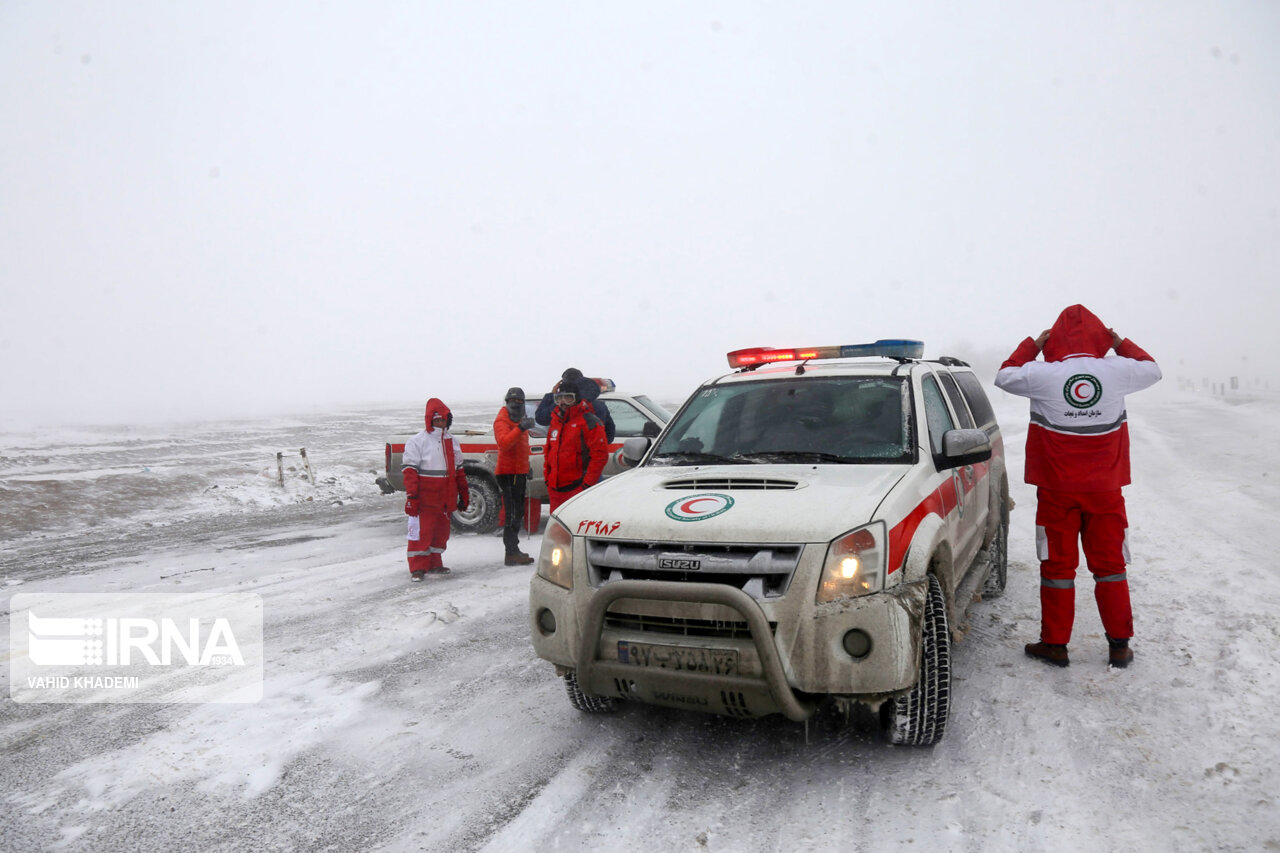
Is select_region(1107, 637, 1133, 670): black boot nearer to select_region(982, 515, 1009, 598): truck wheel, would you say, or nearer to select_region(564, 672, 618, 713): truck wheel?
select_region(982, 515, 1009, 598): truck wheel

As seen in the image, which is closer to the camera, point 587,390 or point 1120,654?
point 1120,654

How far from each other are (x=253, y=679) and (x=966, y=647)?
443 centimetres

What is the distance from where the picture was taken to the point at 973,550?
4566 mm

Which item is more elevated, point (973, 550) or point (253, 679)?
point (973, 550)

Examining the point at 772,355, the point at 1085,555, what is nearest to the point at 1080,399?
the point at 1085,555

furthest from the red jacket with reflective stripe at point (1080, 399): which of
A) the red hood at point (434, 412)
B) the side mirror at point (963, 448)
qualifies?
the red hood at point (434, 412)

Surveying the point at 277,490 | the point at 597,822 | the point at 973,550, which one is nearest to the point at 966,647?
the point at 973,550

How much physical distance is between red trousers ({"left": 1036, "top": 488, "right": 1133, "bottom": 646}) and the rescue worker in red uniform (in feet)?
11.0

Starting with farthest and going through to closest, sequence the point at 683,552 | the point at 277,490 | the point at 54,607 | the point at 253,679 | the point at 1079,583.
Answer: the point at 277,490 → the point at 54,607 → the point at 1079,583 → the point at 253,679 → the point at 683,552

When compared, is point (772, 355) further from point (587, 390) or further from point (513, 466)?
point (513, 466)

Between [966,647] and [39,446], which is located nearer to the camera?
[966,647]

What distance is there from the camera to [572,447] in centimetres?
621

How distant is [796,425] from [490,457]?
616 centimetres

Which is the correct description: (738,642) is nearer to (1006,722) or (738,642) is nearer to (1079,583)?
(1006,722)
